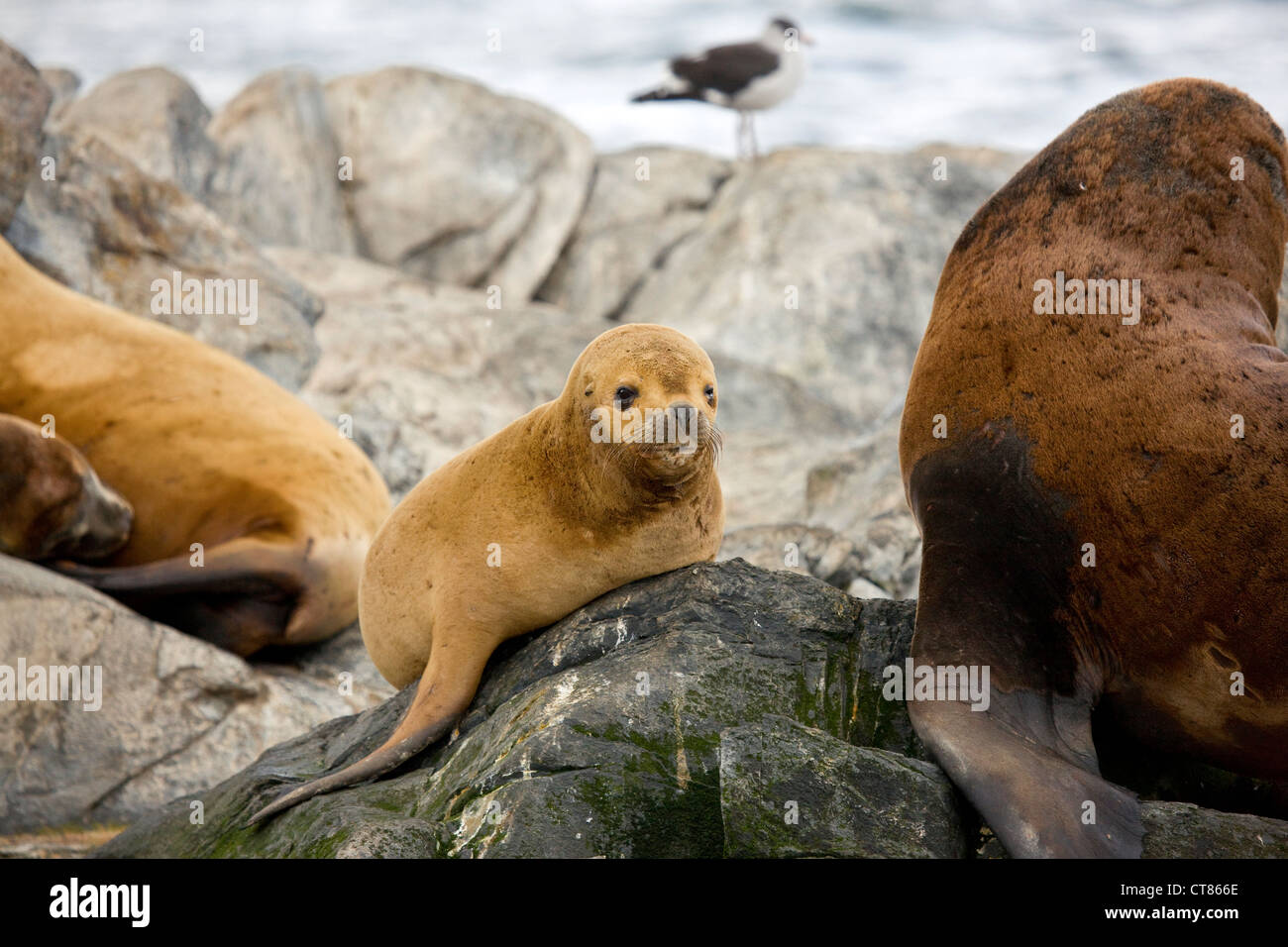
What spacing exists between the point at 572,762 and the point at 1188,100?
2.48 metres

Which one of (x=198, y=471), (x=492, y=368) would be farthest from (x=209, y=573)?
(x=492, y=368)

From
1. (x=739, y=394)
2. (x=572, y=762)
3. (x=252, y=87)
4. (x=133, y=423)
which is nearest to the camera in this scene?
(x=572, y=762)

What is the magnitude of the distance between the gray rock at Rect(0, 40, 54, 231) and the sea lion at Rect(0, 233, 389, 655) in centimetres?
140

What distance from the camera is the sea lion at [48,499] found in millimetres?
5758

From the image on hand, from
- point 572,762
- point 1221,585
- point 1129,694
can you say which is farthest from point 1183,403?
point 572,762

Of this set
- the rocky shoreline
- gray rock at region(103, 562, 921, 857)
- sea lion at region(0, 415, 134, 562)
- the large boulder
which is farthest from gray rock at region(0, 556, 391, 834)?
the large boulder

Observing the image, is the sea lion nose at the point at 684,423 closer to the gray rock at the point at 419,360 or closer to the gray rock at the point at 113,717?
the gray rock at the point at 113,717

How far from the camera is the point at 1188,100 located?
12.9ft

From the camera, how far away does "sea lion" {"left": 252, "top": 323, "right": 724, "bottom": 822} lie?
148 inches

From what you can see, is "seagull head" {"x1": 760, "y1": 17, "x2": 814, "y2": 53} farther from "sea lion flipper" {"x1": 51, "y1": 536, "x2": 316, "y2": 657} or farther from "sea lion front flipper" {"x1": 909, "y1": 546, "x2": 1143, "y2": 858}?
"sea lion front flipper" {"x1": 909, "y1": 546, "x2": 1143, "y2": 858}

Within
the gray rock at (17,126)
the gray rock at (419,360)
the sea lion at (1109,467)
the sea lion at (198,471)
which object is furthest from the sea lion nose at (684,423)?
the gray rock at (17,126)

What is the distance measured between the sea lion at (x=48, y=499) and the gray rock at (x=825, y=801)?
3.76m

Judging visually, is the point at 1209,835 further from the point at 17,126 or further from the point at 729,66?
the point at 729,66
